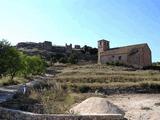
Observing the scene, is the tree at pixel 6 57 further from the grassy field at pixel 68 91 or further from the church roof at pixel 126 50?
the church roof at pixel 126 50

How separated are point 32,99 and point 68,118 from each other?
735cm

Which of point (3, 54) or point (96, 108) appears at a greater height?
point (3, 54)

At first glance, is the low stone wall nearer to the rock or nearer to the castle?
the rock

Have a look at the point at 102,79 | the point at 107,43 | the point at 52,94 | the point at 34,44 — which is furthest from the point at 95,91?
the point at 34,44

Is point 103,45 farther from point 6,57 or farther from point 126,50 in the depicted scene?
point 6,57

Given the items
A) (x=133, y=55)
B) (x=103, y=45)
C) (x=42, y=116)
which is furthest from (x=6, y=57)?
(x=103, y=45)

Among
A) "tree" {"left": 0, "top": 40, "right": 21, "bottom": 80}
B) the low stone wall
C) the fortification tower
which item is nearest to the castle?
the fortification tower

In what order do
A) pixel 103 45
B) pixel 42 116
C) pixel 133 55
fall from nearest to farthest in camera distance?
pixel 42 116, pixel 133 55, pixel 103 45

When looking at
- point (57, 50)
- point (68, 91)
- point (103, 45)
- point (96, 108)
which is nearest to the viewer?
point (96, 108)

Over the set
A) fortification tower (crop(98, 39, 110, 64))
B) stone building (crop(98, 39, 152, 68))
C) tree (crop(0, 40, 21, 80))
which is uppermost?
fortification tower (crop(98, 39, 110, 64))

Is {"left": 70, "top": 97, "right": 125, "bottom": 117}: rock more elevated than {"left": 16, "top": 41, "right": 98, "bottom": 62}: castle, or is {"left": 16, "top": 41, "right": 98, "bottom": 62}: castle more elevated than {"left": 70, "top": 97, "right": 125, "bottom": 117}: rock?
{"left": 16, "top": 41, "right": 98, "bottom": 62}: castle

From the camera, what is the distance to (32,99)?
21141 millimetres

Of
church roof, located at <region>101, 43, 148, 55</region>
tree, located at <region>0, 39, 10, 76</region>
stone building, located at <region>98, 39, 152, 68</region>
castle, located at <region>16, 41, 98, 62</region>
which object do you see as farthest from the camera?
castle, located at <region>16, 41, 98, 62</region>

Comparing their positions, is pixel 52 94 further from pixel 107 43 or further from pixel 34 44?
pixel 34 44
